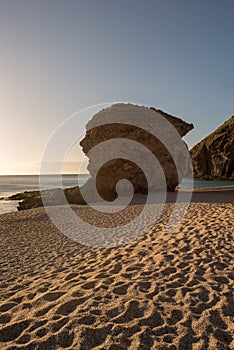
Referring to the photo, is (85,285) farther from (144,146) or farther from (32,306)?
(144,146)

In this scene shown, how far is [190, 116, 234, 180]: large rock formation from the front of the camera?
73.6m

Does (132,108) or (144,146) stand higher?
(132,108)

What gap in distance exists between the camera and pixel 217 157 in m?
77.8

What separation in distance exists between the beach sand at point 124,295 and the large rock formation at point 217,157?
69.2 m

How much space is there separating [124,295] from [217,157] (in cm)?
7856

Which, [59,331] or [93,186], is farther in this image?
[93,186]

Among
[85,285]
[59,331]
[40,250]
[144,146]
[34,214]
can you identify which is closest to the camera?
[59,331]

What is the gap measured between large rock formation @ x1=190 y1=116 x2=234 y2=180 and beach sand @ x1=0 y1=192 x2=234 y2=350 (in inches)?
2725

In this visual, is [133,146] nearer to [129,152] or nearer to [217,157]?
[129,152]

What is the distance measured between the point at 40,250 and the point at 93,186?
1820cm

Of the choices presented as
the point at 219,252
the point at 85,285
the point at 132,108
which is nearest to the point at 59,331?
the point at 85,285

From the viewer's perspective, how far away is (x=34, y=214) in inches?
766

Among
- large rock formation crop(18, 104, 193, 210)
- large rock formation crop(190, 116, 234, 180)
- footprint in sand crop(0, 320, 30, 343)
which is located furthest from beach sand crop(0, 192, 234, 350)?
large rock formation crop(190, 116, 234, 180)

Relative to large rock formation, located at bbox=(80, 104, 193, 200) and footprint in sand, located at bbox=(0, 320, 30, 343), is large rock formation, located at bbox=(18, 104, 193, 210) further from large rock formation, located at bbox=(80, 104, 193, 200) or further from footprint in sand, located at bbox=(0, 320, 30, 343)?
footprint in sand, located at bbox=(0, 320, 30, 343)
